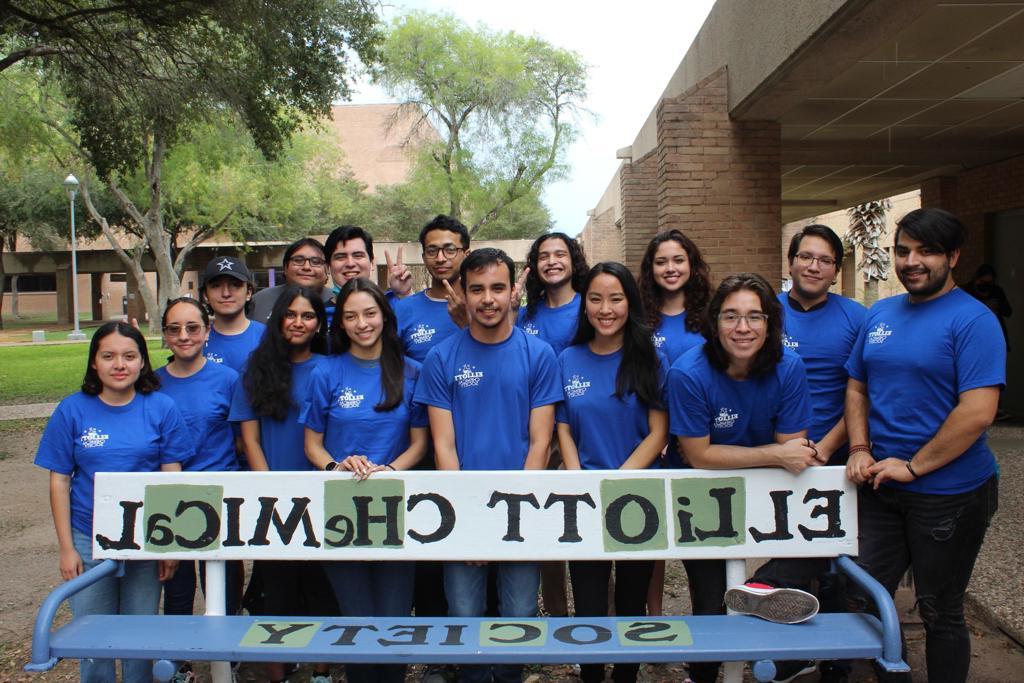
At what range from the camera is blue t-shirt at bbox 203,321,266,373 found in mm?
3945

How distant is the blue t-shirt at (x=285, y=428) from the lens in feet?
11.3

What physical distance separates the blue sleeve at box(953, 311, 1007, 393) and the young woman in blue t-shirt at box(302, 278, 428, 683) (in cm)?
199

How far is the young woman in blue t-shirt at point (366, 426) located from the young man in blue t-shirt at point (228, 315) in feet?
2.65

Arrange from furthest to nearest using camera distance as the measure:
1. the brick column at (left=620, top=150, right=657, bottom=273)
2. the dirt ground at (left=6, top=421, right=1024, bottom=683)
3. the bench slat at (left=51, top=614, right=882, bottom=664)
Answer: the brick column at (left=620, top=150, right=657, bottom=273), the dirt ground at (left=6, top=421, right=1024, bottom=683), the bench slat at (left=51, top=614, right=882, bottom=664)

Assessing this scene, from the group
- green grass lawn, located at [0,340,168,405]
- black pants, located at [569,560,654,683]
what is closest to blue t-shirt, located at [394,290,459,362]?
black pants, located at [569,560,654,683]

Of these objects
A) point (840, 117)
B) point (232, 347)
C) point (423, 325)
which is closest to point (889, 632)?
point (423, 325)

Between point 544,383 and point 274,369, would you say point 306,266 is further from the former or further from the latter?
point 544,383

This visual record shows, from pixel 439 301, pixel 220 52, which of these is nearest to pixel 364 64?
pixel 220 52

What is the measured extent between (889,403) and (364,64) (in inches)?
399

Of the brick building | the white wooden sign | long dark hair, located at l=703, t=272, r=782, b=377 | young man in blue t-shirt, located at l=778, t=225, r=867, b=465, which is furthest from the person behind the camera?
the brick building

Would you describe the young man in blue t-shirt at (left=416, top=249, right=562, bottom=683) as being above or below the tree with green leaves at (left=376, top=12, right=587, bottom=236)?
below

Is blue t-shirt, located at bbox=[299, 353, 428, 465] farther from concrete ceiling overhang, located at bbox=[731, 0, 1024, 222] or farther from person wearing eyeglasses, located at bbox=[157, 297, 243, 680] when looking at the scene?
concrete ceiling overhang, located at bbox=[731, 0, 1024, 222]

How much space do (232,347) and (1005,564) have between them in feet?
14.7

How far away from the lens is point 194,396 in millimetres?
3502
